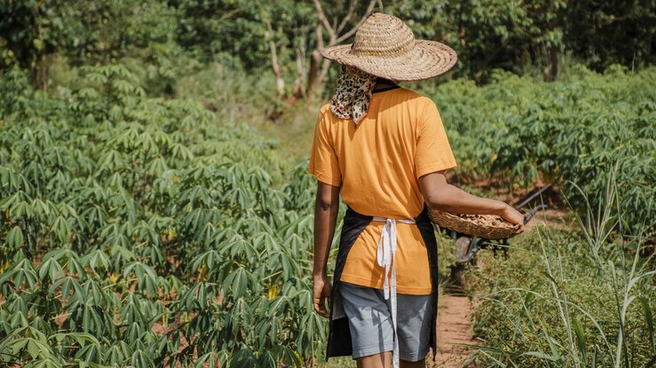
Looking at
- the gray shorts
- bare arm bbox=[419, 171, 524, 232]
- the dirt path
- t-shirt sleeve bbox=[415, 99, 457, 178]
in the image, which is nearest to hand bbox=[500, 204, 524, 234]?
bare arm bbox=[419, 171, 524, 232]

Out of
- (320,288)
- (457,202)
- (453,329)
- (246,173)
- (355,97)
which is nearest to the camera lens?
(457,202)

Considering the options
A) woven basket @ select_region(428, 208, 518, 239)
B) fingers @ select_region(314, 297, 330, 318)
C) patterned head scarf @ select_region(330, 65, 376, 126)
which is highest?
patterned head scarf @ select_region(330, 65, 376, 126)

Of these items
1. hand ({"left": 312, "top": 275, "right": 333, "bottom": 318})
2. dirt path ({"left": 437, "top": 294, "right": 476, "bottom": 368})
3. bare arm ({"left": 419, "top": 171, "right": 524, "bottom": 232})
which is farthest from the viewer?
dirt path ({"left": 437, "top": 294, "right": 476, "bottom": 368})

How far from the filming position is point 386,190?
2.21 metres

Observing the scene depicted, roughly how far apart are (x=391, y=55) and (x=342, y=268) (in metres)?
0.61

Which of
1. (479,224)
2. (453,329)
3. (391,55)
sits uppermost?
(391,55)

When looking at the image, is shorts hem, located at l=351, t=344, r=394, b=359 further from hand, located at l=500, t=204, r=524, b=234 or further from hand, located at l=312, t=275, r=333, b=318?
hand, located at l=500, t=204, r=524, b=234

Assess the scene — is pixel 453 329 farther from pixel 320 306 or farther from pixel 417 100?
pixel 417 100

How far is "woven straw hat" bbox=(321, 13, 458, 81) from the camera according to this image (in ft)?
7.28

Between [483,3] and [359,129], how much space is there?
10.0 meters

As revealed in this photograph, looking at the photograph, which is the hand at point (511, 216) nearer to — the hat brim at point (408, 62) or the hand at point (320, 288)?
the hat brim at point (408, 62)

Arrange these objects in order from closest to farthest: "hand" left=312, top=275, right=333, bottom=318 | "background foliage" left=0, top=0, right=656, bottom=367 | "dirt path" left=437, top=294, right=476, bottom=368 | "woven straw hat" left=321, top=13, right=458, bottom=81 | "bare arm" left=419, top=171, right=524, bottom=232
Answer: "bare arm" left=419, top=171, right=524, bottom=232 → "woven straw hat" left=321, top=13, right=458, bottom=81 → "hand" left=312, top=275, right=333, bottom=318 → "background foliage" left=0, top=0, right=656, bottom=367 → "dirt path" left=437, top=294, right=476, bottom=368

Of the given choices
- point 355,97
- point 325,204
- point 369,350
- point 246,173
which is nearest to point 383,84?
point 355,97

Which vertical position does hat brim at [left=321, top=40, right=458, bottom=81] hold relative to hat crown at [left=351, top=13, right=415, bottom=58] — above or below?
below
